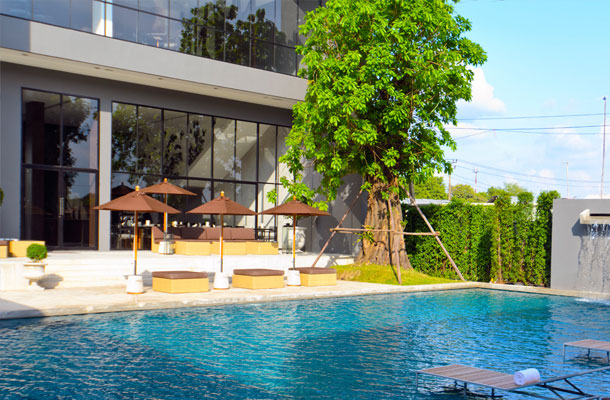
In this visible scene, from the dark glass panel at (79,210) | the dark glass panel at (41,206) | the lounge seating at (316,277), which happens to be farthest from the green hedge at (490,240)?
the dark glass panel at (41,206)

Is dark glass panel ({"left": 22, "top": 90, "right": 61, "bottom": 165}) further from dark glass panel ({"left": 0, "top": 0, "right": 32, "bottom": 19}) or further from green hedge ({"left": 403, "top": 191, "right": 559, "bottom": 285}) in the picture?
green hedge ({"left": 403, "top": 191, "right": 559, "bottom": 285})

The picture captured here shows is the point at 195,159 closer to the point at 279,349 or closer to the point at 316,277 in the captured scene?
the point at 316,277

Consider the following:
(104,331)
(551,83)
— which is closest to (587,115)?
(551,83)

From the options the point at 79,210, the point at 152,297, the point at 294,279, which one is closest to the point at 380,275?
the point at 294,279

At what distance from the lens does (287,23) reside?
26.0 metres

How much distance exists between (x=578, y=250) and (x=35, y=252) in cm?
1451

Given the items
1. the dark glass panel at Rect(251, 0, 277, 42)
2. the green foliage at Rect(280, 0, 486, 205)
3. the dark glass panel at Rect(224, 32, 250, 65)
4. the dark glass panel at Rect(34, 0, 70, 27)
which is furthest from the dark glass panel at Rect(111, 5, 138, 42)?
the green foliage at Rect(280, 0, 486, 205)

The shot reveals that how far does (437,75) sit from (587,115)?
64634 mm

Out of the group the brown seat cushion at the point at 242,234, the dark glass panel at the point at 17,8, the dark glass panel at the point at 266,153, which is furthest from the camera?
the dark glass panel at the point at 266,153

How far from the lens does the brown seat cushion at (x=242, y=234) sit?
23.9 meters

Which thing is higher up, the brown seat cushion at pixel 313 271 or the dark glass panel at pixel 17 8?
the dark glass panel at pixel 17 8

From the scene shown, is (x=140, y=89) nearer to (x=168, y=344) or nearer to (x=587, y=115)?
(x=168, y=344)

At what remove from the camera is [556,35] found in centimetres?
2430

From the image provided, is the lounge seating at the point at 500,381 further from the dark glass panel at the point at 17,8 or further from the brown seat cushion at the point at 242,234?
the brown seat cushion at the point at 242,234
